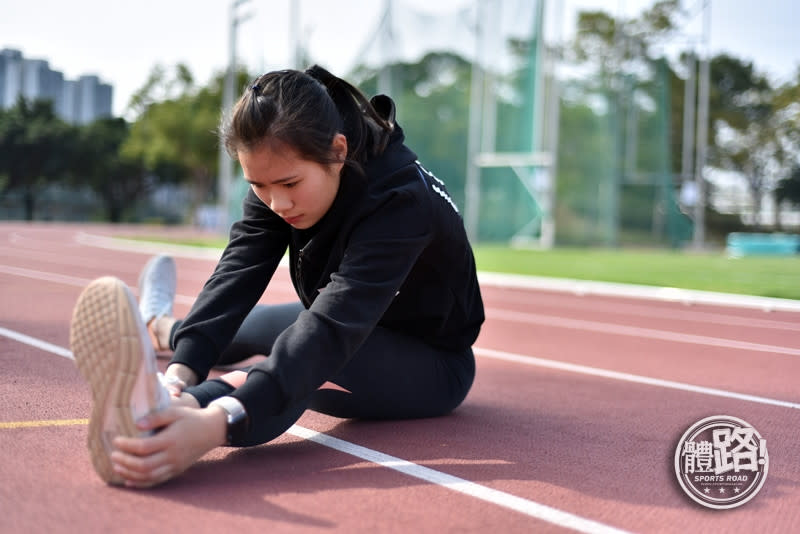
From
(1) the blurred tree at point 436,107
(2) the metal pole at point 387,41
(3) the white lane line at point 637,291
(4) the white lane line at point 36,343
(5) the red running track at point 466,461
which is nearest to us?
(5) the red running track at point 466,461

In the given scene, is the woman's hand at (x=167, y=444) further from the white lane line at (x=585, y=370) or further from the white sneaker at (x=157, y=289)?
the white lane line at (x=585, y=370)

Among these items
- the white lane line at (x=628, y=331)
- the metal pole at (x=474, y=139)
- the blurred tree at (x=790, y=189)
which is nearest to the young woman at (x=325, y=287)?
the white lane line at (x=628, y=331)

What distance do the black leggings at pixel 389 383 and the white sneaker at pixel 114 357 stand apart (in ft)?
1.47

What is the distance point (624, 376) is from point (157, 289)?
102 inches

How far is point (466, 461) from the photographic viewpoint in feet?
9.51

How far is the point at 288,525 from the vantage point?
2.18m

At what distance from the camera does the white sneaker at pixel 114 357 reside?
2152 mm

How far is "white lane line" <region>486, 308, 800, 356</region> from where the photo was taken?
6.61 metres

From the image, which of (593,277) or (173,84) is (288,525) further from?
(173,84)

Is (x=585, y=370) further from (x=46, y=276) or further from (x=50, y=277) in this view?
(x=46, y=276)

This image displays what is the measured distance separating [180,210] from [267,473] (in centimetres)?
5949

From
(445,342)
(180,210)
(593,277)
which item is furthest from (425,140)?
(180,210)

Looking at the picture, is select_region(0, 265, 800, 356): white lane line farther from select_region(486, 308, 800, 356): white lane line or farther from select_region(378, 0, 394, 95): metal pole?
select_region(378, 0, 394, 95): metal pole

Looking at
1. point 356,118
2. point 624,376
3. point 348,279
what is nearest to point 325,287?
point 348,279
